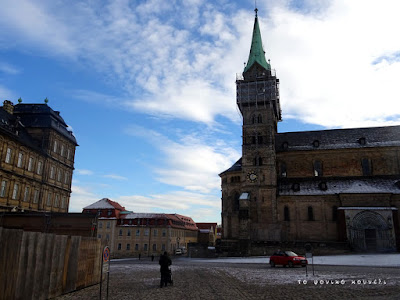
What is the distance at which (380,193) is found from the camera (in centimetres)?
4109

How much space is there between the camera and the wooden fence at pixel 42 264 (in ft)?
30.3

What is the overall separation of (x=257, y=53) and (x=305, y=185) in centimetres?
2422

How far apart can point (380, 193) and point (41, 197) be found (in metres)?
43.4

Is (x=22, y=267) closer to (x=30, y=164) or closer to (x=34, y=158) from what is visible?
(x=30, y=164)

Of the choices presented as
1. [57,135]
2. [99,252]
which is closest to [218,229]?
[57,135]

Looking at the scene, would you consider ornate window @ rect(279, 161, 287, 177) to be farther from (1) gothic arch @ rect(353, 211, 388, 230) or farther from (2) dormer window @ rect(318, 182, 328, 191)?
(1) gothic arch @ rect(353, 211, 388, 230)

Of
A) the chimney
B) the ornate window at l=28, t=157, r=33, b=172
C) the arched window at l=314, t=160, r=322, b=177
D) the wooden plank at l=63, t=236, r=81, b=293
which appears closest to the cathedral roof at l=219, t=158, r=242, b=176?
the arched window at l=314, t=160, r=322, b=177

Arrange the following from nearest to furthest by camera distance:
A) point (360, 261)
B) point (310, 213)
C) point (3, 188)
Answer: point (360, 261) → point (3, 188) → point (310, 213)

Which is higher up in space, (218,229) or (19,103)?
(19,103)

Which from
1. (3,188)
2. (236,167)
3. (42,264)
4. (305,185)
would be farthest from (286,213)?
(42,264)

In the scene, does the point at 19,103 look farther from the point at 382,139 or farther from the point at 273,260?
the point at 382,139

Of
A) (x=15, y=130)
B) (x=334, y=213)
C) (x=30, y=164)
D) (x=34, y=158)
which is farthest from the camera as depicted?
(x=334, y=213)

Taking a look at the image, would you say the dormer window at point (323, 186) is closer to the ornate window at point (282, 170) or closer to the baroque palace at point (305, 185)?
the baroque palace at point (305, 185)

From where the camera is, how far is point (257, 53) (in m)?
55.2
